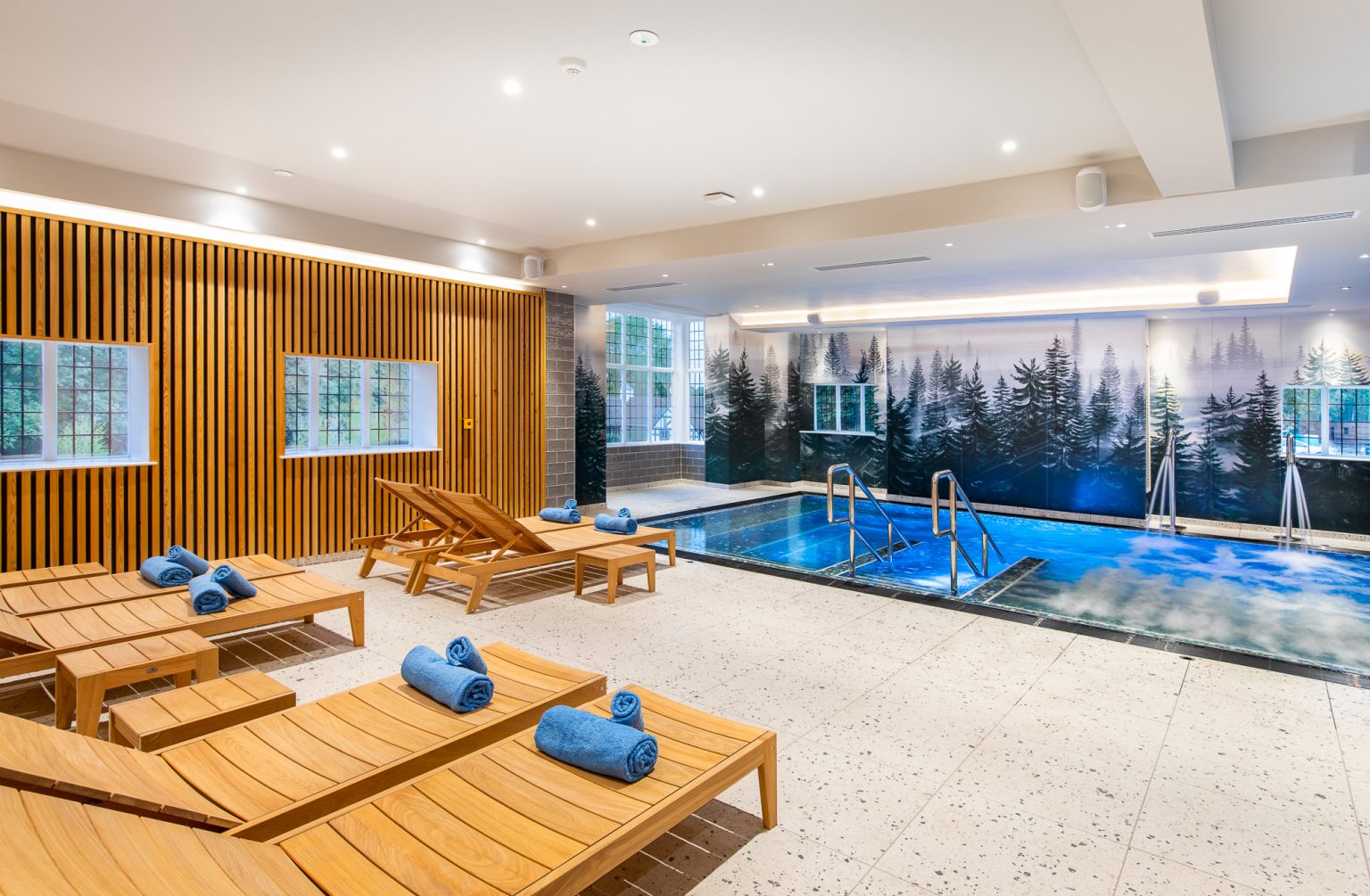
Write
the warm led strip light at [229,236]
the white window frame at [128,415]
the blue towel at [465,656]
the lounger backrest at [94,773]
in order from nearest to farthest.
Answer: the lounger backrest at [94,773] < the blue towel at [465,656] < the warm led strip light at [229,236] < the white window frame at [128,415]

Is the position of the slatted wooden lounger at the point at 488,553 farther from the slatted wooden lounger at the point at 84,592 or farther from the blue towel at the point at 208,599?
the blue towel at the point at 208,599

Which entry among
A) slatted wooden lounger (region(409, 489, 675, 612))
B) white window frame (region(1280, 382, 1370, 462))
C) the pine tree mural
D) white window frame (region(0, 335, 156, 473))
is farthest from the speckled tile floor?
white window frame (region(1280, 382, 1370, 462))

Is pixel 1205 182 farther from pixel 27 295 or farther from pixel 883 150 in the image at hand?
pixel 27 295

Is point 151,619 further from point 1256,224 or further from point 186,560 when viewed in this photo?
point 1256,224

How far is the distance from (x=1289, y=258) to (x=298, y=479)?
32.2 feet

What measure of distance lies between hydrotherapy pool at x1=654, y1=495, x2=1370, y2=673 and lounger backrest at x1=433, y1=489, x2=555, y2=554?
93.9 inches

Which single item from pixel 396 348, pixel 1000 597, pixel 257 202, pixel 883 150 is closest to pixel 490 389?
pixel 396 348

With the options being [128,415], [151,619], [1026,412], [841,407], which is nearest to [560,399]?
[128,415]

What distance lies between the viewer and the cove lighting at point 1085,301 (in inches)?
347

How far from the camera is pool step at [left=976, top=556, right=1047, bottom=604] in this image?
6.30 meters

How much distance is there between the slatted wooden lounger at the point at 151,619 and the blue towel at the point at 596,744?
2.56 metres

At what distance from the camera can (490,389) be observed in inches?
345

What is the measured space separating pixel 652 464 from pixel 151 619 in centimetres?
1006

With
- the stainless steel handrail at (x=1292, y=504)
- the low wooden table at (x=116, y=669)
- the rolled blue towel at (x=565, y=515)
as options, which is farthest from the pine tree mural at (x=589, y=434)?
the stainless steel handrail at (x=1292, y=504)
